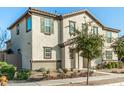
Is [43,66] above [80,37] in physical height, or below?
below

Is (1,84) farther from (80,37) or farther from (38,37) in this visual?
(38,37)

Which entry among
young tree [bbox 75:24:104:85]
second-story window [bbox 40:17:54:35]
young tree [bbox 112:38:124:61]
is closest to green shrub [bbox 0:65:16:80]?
second-story window [bbox 40:17:54:35]

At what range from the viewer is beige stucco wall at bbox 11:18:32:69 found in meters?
18.3

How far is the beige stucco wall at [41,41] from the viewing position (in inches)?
704

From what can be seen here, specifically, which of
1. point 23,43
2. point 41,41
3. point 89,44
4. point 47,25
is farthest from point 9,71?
point 89,44

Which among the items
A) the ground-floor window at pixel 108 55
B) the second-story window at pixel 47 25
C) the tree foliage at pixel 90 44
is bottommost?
the ground-floor window at pixel 108 55

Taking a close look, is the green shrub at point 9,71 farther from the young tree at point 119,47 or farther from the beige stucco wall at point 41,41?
the young tree at point 119,47

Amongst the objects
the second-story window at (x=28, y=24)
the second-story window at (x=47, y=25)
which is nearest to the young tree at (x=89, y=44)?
the second-story window at (x=47, y=25)

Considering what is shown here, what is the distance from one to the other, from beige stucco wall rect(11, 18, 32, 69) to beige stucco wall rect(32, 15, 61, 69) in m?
0.40

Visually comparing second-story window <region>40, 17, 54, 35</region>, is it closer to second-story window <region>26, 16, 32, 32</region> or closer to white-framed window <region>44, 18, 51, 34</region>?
white-framed window <region>44, 18, 51, 34</region>

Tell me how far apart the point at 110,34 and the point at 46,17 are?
723cm
